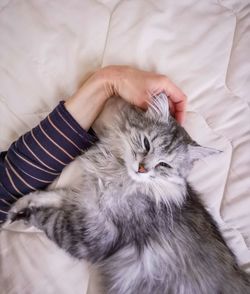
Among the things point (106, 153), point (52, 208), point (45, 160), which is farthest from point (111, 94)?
point (52, 208)

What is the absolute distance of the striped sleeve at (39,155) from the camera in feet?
3.94

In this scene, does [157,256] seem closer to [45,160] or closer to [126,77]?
[45,160]

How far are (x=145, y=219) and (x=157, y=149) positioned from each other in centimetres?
24

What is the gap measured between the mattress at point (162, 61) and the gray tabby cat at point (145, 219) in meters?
0.10

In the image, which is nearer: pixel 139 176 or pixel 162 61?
pixel 139 176

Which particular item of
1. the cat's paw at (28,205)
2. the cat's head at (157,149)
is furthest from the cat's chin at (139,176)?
the cat's paw at (28,205)

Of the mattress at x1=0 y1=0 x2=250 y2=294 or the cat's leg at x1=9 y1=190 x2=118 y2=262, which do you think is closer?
the cat's leg at x1=9 y1=190 x2=118 y2=262

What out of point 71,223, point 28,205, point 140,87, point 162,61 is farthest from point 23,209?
point 162,61

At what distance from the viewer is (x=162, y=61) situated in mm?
1303

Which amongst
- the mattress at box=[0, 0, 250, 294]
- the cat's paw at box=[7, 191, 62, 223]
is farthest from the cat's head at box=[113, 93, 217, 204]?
the cat's paw at box=[7, 191, 62, 223]

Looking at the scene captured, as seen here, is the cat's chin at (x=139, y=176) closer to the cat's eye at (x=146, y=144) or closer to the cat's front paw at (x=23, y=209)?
the cat's eye at (x=146, y=144)

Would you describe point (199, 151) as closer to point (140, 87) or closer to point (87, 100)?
point (140, 87)

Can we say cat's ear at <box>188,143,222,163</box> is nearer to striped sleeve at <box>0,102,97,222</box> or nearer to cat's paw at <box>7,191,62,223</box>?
striped sleeve at <box>0,102,97,222</box>

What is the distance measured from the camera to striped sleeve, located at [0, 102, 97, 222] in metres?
1.20
